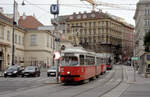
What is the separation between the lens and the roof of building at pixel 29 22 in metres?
68.4

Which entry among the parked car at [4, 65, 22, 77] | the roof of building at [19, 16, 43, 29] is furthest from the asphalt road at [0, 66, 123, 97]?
the roof of building at [19, 16, 43, 29]

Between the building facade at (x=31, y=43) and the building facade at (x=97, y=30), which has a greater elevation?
the building facade at (x=97, y=30)

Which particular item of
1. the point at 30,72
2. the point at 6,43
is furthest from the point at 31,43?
the point at 30,72

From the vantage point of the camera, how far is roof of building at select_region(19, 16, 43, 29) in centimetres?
6845

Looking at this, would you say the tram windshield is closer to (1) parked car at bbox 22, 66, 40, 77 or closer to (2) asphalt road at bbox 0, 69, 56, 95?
(2) asphalt road at bbox 0, 69, 56, 95

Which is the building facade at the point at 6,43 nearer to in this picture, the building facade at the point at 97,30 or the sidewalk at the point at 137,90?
the sidewalk at the point at 137,90

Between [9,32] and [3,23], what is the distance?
12.6ft

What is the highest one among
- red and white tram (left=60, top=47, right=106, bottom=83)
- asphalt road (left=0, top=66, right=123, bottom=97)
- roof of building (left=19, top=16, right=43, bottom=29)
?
roof of building (left=19, top=16, right=43, bottom=29)

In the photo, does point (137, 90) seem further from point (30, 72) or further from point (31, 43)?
point (31, 43)

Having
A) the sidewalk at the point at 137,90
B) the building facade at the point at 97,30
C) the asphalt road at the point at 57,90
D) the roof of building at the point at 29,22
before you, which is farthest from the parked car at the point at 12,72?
the building facade at the point at 97,30

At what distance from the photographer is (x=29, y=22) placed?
70.1 metres

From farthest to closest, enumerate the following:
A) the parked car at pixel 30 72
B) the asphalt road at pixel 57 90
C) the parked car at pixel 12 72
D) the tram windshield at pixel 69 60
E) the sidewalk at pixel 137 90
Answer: the parked car at pixel 30 72 → the parked car at pixel 12 72 → the tram windshield at pixel 69 60 → the sidewalk at pixel 137 90 → the asphalt road at pixel 57 90

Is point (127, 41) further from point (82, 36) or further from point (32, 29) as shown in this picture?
point (32, 29)

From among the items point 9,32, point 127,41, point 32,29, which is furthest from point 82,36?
point 9,32
